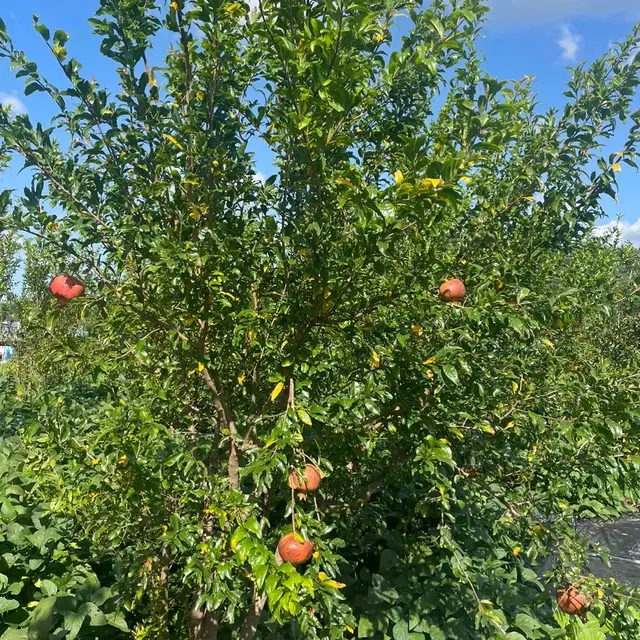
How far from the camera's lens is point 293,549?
1617 millimetres

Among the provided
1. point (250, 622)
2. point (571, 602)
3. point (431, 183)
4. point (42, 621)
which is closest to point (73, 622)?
point (42, 621)

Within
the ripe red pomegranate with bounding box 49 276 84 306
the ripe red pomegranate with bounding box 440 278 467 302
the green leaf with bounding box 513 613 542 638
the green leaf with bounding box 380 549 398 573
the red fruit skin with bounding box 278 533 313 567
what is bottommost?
the green leaf with bounding box 513 613 542 638

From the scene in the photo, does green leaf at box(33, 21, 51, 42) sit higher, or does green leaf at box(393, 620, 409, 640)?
green leaf at box(33, 21, 51, 42)

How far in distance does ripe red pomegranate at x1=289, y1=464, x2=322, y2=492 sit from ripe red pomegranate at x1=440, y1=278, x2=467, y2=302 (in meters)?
0.73

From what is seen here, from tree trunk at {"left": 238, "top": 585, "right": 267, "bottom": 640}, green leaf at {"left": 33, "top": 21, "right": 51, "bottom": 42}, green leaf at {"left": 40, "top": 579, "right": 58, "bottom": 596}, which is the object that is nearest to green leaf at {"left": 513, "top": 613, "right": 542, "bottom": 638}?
tree trunk at {"left": 238, "top": 585, "right": 267, "bottom": 640}

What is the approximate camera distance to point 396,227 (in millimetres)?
1525

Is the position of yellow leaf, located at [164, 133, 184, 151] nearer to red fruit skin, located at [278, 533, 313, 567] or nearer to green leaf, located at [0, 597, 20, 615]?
red fruit skin, located at [278, 533, 313, 567]

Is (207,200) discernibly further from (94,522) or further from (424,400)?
(94,522)

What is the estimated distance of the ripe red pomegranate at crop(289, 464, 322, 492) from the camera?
163 cm

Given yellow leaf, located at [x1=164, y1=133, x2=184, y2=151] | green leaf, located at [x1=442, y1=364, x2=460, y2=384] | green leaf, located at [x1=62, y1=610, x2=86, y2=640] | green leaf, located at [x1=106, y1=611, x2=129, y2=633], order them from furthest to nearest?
green leaf, located at [x1=106, y1=611, x2=129, y2=633], green leaf, located at [x1=62, y1=610, x2=86, y2=640], yellow leaf, located at [x1=164, y1=133, x2=184, y2=151], green leaf, located at [x1=442, y1=364, x2=460, y2=384]

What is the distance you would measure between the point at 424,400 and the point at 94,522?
1.37 m

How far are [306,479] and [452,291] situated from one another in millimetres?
798

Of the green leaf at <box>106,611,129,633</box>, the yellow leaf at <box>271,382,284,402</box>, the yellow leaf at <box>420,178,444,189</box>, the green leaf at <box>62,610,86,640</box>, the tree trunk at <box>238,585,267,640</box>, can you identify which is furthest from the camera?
the green leaf at <box>106,611,129,633</box>

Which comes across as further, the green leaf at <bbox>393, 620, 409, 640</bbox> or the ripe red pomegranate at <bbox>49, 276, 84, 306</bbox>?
the green leaf at <bbox>393, 620, 409, 640</bbox>
